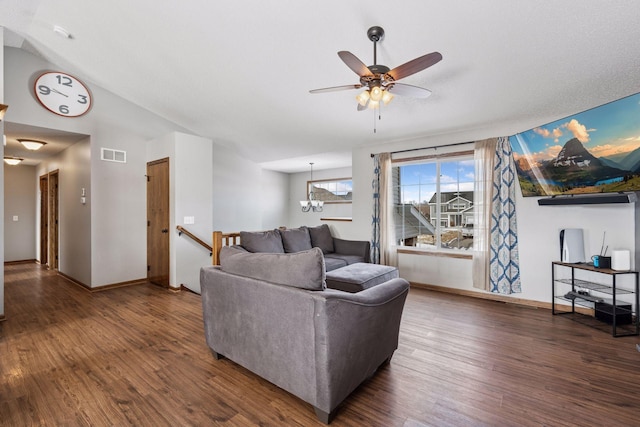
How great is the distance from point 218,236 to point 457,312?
3.22 meters

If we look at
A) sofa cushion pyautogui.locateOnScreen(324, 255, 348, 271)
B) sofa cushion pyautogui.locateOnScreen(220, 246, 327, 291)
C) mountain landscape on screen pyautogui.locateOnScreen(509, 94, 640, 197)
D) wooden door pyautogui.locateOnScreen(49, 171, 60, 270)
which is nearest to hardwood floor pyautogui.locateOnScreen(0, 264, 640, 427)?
sofa cushion pyautogui.locateOnScreen(220, 246, 327, 291)

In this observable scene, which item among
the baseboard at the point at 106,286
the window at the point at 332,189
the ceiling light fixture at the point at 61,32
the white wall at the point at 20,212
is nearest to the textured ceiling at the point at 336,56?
the ceiling light fixture at the point at 61,32

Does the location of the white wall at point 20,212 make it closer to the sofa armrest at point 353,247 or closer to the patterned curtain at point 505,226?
the sofa armrest at point 353,247

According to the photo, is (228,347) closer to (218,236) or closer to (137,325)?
(137,325)

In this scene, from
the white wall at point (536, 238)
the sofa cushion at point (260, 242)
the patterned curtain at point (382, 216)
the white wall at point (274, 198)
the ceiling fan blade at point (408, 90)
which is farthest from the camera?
the white wall at point (274, 198)

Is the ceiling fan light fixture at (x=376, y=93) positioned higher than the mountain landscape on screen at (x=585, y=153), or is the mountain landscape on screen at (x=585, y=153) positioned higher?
the ceiling fan light fixture at (x=376, y=93)

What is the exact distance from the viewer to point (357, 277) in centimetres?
337

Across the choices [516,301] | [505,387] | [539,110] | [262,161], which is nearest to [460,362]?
[505,387]

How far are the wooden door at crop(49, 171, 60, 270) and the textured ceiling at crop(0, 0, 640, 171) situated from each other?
272 centimetres

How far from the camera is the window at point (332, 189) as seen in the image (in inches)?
309

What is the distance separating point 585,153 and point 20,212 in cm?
1015

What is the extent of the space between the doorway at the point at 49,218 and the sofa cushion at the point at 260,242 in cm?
435

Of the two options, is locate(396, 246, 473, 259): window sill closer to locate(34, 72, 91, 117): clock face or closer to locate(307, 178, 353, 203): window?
locate(307, 178, 353, 203): window

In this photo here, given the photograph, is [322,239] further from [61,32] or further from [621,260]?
[61,32]
